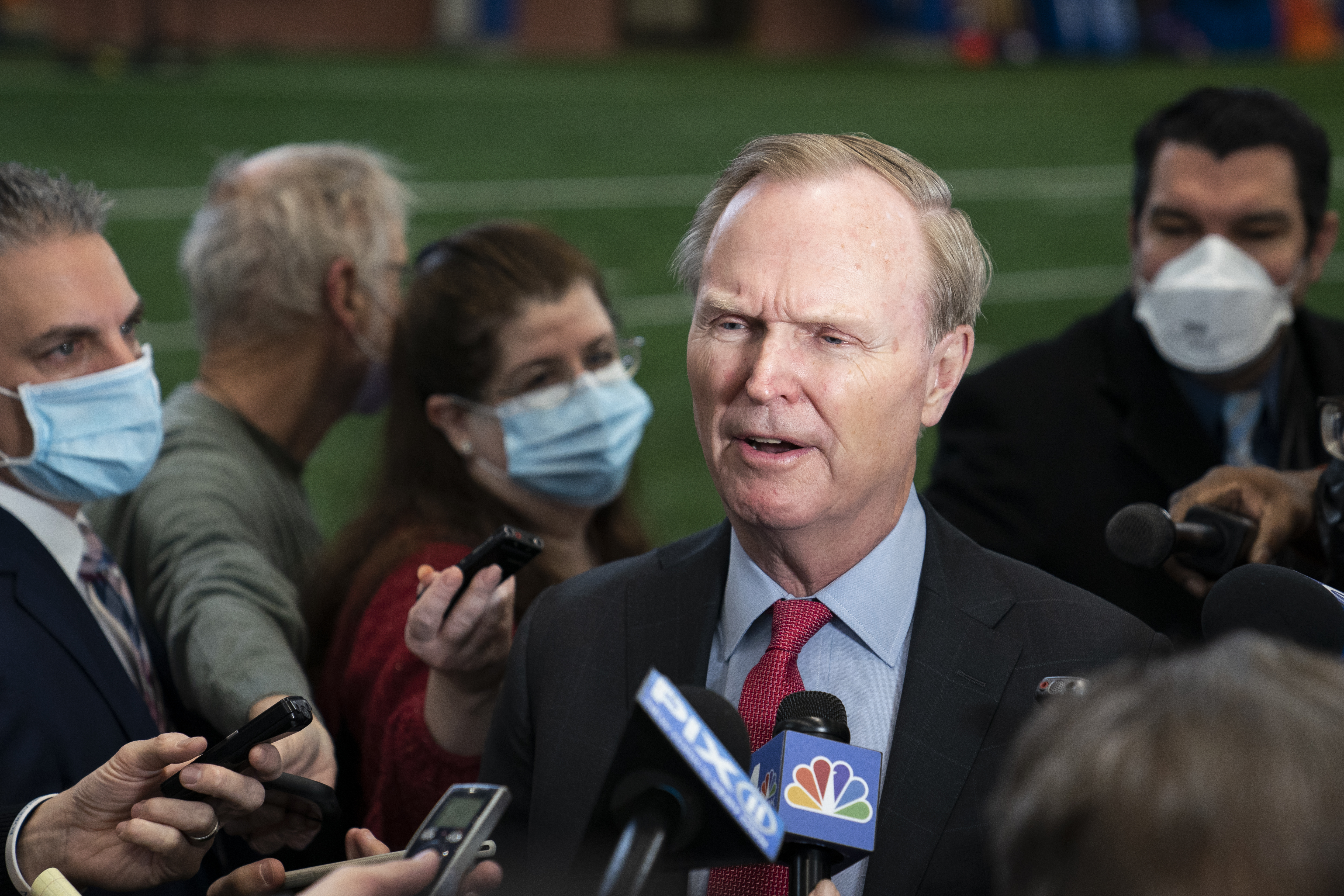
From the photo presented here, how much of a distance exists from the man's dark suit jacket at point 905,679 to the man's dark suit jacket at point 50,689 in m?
0.70

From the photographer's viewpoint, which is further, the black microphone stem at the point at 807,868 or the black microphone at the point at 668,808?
the black microphone stem at the point at 807,868

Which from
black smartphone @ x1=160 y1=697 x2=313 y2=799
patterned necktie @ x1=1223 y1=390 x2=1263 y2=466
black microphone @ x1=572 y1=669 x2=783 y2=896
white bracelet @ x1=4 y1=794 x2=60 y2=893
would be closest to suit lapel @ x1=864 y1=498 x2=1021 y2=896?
black microphone @ x1=572 y1=669 x2=783 y2=896

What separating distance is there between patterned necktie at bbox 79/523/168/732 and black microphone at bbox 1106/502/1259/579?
1.63 meters

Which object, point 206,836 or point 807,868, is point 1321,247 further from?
point 206,836

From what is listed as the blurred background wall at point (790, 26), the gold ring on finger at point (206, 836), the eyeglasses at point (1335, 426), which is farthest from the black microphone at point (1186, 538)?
the blurred background wall at point (790, 26)

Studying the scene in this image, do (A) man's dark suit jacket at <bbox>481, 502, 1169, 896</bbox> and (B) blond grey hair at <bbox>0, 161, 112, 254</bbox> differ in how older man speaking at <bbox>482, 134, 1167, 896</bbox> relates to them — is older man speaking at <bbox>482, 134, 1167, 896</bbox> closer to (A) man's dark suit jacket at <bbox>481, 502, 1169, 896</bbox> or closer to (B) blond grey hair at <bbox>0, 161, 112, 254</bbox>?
(A) man's dark suit jacket at <bbox>481, 502, 1169, 896</bbox>

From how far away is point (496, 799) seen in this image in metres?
1.29

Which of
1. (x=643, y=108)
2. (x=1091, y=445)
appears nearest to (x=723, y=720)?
(x=1091, y=445)

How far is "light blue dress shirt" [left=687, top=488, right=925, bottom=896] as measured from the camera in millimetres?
1714

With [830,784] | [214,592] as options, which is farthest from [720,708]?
[214,592]

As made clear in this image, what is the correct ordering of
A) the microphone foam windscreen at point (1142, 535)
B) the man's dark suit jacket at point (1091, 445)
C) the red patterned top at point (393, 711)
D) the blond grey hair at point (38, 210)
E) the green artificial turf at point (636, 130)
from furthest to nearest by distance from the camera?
the green artificial turf at point (636, 130) < the man's dark suit jacket at point (1091, 445) < the blond grey hair at point (38, 210) < the red patterned top at point (393, 711) < the microphone foam windscreen at point (1142, 535)

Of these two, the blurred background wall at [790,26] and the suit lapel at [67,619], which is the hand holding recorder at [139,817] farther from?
the blurred background wall at [790,26]

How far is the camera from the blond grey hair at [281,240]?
132 inches

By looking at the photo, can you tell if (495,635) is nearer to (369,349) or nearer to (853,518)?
(853,518)
